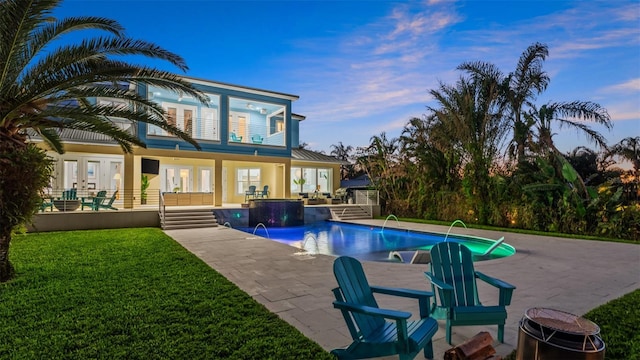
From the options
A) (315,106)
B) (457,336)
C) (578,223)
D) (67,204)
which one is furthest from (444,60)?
(67,204)

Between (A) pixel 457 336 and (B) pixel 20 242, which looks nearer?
(A) pixel 457 336

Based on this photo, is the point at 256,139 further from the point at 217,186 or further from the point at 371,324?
the point at 371,324

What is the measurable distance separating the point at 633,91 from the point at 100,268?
21.2 meters

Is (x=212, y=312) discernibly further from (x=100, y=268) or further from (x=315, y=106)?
(x=315, y=106)

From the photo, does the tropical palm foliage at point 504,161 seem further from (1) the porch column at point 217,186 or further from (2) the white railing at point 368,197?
(1) the porch column at point 217,186

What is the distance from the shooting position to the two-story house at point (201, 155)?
59.4ft

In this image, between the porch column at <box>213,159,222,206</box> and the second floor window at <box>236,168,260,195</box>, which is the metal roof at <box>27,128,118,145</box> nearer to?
the porch column at <box>213,159,222,206</box>

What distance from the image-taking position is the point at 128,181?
17438 mm

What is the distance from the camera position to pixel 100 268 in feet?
22.9

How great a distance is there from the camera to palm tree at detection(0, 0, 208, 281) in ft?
19.2

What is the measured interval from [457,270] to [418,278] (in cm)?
249

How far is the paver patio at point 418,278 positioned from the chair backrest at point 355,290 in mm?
667

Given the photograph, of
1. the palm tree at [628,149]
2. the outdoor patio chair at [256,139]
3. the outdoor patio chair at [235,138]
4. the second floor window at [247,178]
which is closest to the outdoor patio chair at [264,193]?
the second floor window at [247,178]

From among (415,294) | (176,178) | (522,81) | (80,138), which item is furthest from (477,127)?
(80,138)
